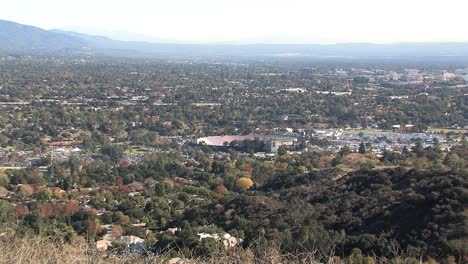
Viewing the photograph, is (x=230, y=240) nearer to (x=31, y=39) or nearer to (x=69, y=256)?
(x=69, y=256)

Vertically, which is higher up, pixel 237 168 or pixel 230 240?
pixel 230 240

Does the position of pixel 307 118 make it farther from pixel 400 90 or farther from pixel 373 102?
pixel 400 90

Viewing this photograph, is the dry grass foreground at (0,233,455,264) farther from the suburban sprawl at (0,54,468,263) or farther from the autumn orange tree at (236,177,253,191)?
the autumn orange tree at (236,177,253,191)

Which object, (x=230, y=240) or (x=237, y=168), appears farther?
(x=237, y=168)

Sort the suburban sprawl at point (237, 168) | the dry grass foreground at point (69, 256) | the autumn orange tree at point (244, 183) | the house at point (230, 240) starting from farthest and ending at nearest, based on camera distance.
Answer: the autumn orange tree at point (244, 183)
the house at point (230, 240)
the suburban sprawl at point (237, 168)
the dry grass foreground at point (69, 256)

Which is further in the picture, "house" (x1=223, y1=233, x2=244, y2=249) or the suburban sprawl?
"house" (x1=223, y1=233, x2=244, y2=249)

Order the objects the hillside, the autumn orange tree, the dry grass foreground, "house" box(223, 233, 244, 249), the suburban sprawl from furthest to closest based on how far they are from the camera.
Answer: the hillside
the autumn orange tree
"house" box(223, 233, 244, 249)
the suburban sprawl
the dry grass foreground

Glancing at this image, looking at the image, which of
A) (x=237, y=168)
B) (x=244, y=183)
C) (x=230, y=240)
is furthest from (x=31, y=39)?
(x=230, y=240)

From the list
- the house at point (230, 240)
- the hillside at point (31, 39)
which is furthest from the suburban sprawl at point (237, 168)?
the hillside at point (31, 39)

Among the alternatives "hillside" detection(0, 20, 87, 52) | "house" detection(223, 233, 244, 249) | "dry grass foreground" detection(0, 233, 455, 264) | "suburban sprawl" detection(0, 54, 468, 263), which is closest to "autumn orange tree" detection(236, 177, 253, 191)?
"suburban sprawl" detection(0, 54, 468, 263)

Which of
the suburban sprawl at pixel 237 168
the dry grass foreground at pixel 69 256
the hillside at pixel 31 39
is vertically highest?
the dry grass foreground at pixel 69 256

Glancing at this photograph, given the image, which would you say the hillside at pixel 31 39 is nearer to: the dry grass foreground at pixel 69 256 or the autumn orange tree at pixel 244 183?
the autumn orange tree at pixel 244 183

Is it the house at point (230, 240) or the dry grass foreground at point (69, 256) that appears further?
the house at point (230, 240)
